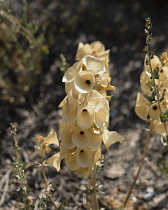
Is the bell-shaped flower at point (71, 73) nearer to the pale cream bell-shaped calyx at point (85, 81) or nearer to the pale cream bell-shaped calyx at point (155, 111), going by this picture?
the pale cream bell-shaped calyx at point (85, 81)

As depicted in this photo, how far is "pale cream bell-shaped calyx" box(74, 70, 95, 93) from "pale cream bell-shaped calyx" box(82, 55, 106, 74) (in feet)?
0.10

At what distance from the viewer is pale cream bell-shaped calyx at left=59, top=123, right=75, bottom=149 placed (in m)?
1.37

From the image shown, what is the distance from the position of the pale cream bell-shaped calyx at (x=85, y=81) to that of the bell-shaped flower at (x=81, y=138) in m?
0.17

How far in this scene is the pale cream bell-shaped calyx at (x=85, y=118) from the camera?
127 cm

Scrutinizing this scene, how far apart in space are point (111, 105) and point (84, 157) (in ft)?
4.97

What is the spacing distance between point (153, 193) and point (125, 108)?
32.7 inches

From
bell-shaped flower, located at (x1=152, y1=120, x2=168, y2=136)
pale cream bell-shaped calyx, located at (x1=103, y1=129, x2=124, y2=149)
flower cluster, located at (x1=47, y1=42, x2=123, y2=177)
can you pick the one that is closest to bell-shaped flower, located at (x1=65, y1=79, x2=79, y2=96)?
flower cluster, located at (x1=47, y1=42, x2=123, y2=177)

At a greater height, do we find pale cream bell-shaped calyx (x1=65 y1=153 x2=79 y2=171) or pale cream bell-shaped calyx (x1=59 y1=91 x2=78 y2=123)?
pale cream bell-shaped calyx (x1=59 y1=91 x2=78 y2=123)

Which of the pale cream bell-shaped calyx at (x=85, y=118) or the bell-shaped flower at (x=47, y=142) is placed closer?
the pale cream bell-shaped calyx at (x=85, y=118)

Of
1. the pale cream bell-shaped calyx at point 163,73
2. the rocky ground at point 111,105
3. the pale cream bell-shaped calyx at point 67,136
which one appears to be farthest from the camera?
the rocky ground at point 111,105

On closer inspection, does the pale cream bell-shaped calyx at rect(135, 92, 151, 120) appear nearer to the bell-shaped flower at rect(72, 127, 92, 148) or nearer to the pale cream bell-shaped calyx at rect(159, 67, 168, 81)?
the pale cream bell-shaped calyx at rect(159, 67, 168, 81)

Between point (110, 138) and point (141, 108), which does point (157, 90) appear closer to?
point (141, 108)

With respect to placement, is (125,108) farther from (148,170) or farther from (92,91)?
(92,91)

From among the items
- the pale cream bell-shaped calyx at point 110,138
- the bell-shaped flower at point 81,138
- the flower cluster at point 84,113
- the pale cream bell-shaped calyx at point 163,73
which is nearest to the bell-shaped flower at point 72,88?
the flower cluster at point 84,113
